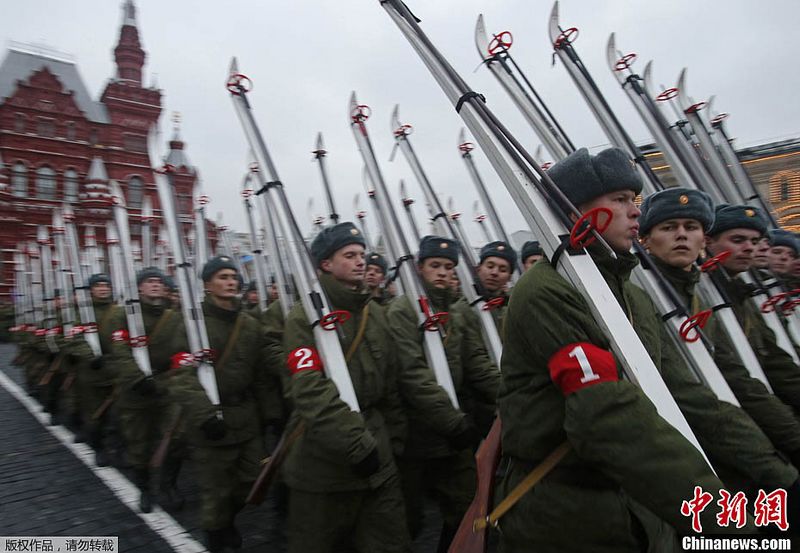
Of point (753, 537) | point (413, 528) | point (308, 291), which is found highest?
point (308, 291)

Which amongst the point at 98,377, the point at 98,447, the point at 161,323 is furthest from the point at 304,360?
the point at 98,377

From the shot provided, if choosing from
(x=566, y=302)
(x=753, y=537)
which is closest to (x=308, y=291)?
(x=566, y=302)

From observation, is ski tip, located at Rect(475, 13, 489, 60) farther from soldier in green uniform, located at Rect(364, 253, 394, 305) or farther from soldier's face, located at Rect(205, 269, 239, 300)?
soldier in green uniform, located at Rect(364, 253, 394, 305)

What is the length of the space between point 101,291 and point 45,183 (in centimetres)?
2850

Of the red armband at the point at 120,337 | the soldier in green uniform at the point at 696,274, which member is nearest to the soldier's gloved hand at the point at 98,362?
the red armband at the point at 120,337

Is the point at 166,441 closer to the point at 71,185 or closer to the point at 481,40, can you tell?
the point at 481,40

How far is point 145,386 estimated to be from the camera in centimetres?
513

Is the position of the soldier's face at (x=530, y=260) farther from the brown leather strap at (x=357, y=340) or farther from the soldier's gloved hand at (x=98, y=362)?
the soldier's gloved hand at (x=98, y=362)

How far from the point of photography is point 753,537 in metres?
1.38

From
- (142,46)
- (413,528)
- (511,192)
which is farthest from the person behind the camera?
(142,46)

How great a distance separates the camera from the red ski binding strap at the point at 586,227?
59.7 inches

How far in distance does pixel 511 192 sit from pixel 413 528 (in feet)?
9.09

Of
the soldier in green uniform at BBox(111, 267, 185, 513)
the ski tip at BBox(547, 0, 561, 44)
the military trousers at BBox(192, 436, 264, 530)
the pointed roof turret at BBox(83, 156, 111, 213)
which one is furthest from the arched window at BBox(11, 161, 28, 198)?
the ski tip at BBox(547, 0, 561, 44)

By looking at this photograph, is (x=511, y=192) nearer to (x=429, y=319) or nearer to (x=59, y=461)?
(x=429, y=319)
